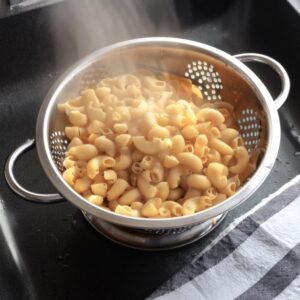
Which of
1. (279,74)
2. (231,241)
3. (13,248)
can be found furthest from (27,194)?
(279,74)

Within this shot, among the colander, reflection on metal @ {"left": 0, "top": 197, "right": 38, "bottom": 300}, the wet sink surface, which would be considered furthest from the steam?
reflection on metal @ {"left": 0, "top": 197, "right": 38, "bottom": 300}

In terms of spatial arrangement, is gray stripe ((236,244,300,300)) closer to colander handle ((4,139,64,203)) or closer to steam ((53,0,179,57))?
colander handle ((4,139,64,203))

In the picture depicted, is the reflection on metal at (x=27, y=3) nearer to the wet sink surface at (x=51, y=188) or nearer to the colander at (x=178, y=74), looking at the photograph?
the wet sink surface at (x=51, y=188)

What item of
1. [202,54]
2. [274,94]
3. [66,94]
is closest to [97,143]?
[66,94]

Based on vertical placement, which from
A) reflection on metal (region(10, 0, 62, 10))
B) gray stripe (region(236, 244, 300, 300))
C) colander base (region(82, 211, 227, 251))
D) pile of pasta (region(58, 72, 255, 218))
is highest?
reflection on metal (region(10, 0, 62, 10))

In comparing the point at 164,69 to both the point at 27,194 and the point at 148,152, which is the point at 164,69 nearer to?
the point at 148,152

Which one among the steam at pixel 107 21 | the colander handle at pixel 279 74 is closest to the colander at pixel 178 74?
the colander handle at pixel 279 74

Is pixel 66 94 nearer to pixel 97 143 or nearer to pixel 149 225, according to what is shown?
pixel 97 143
